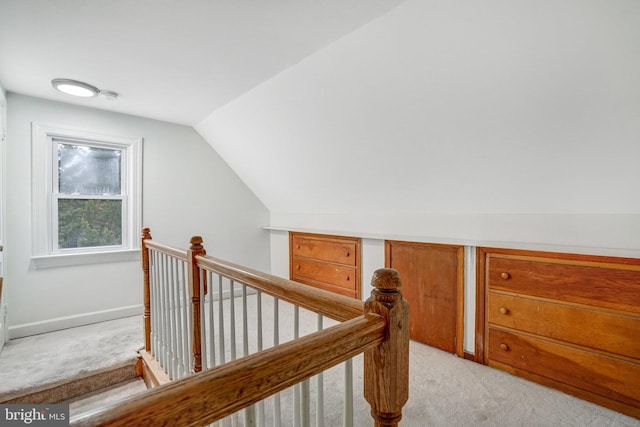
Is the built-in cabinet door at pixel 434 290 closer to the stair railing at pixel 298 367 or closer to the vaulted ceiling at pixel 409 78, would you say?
the vaulted ceiling at pixel 409 78

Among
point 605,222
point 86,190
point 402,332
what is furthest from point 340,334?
point 86,190

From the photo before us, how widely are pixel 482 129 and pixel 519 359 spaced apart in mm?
1547

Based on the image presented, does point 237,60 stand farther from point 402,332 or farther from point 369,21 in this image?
point 402,332

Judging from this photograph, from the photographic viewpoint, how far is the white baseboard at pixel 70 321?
2.66 meters

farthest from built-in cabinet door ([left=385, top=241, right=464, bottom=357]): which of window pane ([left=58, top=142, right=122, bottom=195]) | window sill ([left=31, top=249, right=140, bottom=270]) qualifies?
window pane ([left=58, top=142, right=122, bottom=195])

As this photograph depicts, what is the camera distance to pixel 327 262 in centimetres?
348

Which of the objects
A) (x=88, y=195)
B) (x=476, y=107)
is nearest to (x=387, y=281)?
(x=476, y=107)

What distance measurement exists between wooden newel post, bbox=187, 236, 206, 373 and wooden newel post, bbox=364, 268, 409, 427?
112 centimetres

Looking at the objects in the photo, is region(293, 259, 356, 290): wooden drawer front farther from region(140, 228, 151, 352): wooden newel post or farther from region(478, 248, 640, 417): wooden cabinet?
region(140, 228, 151, 352): wooden newel post

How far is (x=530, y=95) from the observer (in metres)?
1.54

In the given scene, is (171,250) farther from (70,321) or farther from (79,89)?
(70,321)

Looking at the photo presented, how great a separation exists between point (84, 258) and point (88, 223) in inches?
13.9

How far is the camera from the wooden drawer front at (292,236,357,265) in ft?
10.6

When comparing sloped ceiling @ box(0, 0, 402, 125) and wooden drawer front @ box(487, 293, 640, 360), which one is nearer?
sloped ceiling @ box(0, 0, 402, 125)
